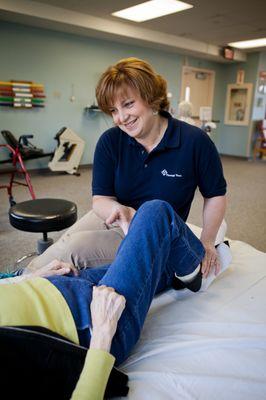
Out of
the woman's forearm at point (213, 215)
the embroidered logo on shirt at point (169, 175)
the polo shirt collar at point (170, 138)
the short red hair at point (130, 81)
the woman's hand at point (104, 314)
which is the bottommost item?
the woman's hand at point (104, 314)

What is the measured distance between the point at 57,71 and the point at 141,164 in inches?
167

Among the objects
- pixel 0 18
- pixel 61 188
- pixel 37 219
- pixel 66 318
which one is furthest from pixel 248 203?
pixel 0 18

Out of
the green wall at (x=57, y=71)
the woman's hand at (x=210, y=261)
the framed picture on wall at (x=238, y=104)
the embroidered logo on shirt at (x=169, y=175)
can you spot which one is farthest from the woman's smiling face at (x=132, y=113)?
the framed picture on wall at (x=238, y=104)

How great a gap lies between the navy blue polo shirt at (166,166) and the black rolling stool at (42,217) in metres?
0.40

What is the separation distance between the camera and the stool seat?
1739mm

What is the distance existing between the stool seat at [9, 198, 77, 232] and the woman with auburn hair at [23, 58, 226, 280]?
24cm

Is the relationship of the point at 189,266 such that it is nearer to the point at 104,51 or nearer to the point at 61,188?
the point at 61,188

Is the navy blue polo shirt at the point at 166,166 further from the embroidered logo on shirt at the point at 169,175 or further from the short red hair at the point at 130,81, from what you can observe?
the short red hair at the point at 130,81

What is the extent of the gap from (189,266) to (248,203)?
9.83ft

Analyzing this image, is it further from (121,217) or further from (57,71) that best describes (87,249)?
(57,71)

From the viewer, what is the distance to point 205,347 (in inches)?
40.9

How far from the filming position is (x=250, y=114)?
725cm

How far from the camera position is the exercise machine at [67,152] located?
498 cm

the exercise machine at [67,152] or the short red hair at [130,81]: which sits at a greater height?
the short red hair at [130,81]
